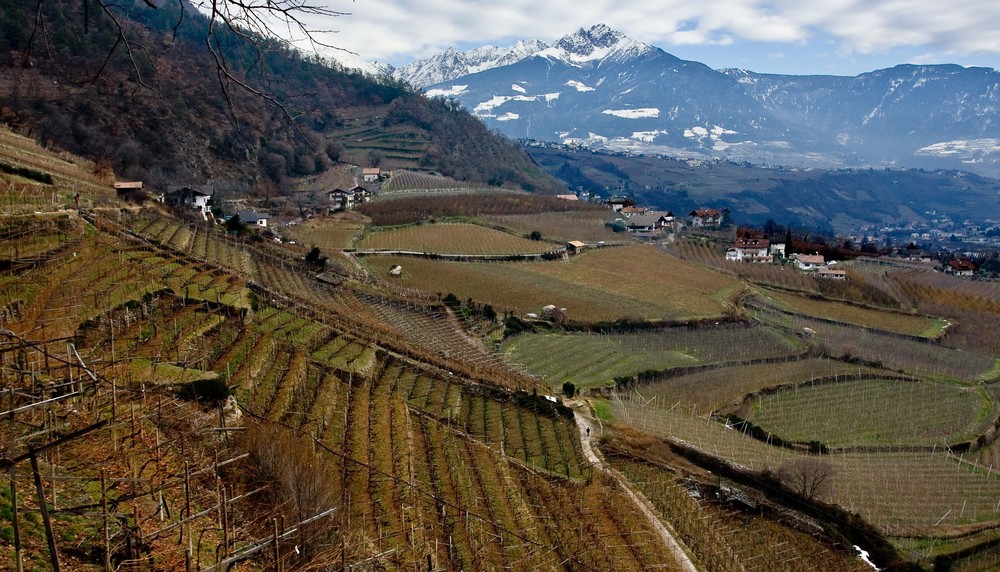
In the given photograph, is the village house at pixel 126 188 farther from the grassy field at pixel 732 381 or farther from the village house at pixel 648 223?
the village house at pixel 648 223

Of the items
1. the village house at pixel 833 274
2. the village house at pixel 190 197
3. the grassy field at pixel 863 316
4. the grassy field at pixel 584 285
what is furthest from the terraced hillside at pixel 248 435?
the village house at pixel 833 274

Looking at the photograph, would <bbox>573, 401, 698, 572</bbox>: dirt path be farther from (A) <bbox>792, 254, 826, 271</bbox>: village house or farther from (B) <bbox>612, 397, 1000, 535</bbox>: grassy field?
(A) <bbox>792, 254, 826, 271</bbox>: village house

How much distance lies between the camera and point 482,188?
7462cm

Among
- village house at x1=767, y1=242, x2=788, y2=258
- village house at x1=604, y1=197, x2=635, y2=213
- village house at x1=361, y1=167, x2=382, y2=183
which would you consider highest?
village house at x1=361, y1=167, x2=382, y2=183

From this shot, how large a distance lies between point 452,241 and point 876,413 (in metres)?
27.9

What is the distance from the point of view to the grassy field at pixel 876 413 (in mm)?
22672

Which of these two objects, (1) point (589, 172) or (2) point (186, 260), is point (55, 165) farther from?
(1) point (589, 172)

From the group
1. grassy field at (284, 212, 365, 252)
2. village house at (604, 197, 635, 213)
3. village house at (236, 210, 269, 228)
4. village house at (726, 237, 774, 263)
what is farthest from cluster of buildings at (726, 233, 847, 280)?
village house at (236, 210, 269, 228)

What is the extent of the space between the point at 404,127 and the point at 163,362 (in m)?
82.6

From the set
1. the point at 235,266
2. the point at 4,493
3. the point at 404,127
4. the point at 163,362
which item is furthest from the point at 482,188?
the point at 4,493

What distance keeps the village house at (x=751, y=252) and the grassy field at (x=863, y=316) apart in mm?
12061

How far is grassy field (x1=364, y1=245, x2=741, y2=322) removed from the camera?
110ft

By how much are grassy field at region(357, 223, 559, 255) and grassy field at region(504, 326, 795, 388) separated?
1528cm

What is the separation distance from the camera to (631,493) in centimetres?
1488
